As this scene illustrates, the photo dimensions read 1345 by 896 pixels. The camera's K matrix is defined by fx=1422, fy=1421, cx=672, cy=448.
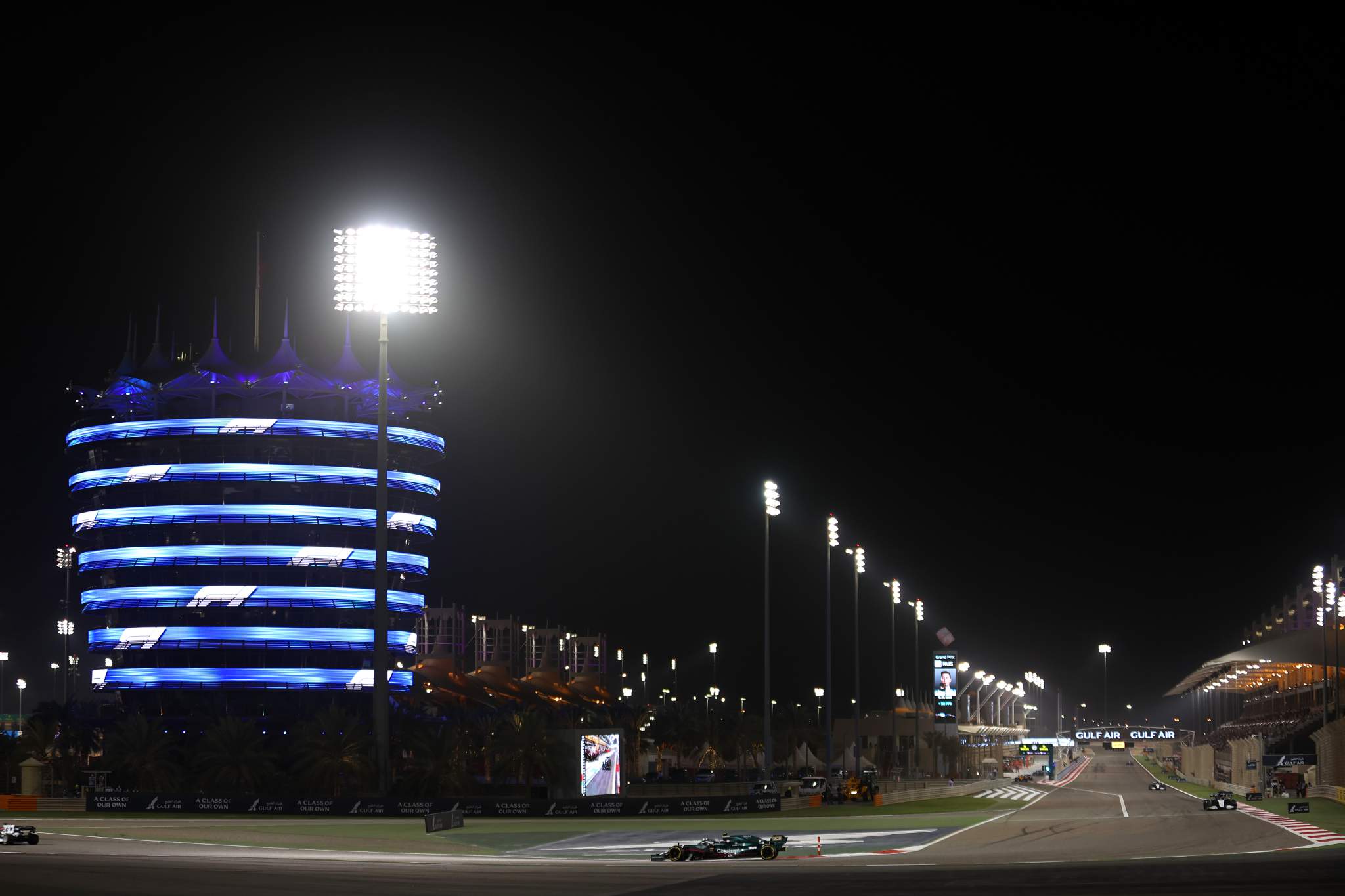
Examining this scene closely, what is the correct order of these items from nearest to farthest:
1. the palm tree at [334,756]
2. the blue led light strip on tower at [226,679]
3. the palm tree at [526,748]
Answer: the palm tree at [334,756]
the palm tree at [526,748]
the blue led light strip on tower at [226,679]

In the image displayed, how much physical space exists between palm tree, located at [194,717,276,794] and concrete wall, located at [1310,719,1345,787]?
218 ft

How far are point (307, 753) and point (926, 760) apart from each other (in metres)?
85.8

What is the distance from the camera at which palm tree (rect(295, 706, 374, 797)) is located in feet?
277

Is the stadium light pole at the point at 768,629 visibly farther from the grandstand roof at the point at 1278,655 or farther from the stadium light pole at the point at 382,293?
the grandstand roof at the point at 1278,655

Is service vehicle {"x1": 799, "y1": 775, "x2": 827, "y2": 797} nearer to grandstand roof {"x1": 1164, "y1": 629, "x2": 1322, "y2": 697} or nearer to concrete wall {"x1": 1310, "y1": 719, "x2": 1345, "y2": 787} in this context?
concrete wall {"x1": 1310, "y1": 719, "x2": 1345, "y2": 787}

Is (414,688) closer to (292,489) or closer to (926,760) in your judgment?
(292,489)

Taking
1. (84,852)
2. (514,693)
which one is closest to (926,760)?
(514,693)

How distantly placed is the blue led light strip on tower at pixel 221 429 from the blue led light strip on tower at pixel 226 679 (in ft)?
67.9

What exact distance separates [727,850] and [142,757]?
55045mm

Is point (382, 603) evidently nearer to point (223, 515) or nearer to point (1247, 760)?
point (223, 515)

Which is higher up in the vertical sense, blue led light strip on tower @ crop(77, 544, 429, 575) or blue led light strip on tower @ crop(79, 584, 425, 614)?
blue led light strip on tower @ crop(77, 544, 429, 575)

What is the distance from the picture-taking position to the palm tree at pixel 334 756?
277ft

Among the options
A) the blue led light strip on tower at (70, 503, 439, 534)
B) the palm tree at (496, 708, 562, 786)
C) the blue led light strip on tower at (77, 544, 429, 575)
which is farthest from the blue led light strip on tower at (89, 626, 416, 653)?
the palm tree at (496, 708, 562, 786)

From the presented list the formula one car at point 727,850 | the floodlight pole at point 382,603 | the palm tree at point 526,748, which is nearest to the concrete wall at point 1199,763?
the palm tree at point 526,748
